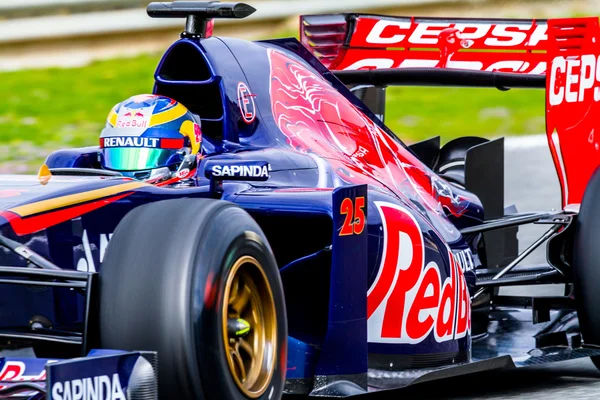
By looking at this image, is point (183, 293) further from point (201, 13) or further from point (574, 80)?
point (574, 80)

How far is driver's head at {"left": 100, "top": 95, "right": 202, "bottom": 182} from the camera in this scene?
5438 millimetres

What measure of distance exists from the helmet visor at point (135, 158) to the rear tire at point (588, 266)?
2058 mm

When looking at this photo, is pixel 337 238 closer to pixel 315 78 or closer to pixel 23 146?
pixel 315 78

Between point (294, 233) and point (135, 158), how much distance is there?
787 mm

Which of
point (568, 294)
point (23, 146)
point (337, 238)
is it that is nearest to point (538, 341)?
point (568, 294)

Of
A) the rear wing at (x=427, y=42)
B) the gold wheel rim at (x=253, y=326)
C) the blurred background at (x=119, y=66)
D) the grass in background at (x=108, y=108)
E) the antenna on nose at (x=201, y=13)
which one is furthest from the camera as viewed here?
the blurred background at (x=119, y=66)

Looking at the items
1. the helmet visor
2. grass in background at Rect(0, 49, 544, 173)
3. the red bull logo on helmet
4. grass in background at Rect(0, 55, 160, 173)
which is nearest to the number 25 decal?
the helmet visor

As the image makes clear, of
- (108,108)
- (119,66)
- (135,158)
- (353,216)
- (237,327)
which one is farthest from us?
(119,66)

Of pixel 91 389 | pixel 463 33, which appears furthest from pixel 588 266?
pixel 91 389

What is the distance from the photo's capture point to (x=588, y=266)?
5.99 metres

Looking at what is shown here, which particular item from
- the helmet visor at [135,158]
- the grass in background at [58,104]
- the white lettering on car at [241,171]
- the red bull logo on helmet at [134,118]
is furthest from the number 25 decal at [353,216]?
the grass in background at [58,104]

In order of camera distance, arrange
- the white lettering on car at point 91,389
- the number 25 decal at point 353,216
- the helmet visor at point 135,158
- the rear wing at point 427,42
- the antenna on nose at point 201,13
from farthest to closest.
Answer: the rear wing at point 427,42, the antenna on nose at point 201,13, the helmet visor at point 135,158, the number 25 decal at point 353,216, the white lettering on car at point 91,389

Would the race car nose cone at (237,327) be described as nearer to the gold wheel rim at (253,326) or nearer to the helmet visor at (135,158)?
the gold wheel rim at (253,326)

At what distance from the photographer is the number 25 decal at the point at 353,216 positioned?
15.9 feet
